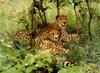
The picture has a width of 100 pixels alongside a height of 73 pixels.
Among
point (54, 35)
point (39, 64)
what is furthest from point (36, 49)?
point (39, 64)

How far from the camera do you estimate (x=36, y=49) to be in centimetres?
563

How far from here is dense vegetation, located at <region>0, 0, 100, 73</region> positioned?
A: 14.8ft

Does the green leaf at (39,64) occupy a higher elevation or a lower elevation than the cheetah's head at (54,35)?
lower

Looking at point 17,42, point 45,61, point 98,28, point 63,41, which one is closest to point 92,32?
point 98,28

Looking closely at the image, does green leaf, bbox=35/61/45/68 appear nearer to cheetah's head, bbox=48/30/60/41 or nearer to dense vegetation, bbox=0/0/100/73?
dense vegetation, bbox=0/0/100/73

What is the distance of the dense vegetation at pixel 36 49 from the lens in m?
4.52

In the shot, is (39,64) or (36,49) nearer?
(39,64)

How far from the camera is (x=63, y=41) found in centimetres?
611

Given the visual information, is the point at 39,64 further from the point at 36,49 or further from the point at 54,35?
the point at 54,35

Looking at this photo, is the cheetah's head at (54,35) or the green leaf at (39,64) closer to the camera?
the green leaf at (39,64)

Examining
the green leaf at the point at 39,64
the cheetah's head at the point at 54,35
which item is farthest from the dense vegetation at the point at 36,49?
the cheetah's head at the point at 54,35

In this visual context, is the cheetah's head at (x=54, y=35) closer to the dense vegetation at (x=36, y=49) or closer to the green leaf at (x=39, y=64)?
the dense vegetation at (x=36, y=49)

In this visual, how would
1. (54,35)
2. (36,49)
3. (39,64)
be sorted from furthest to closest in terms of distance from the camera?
(54,35), (36,49), (39,64)

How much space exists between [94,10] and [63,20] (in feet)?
4.09
